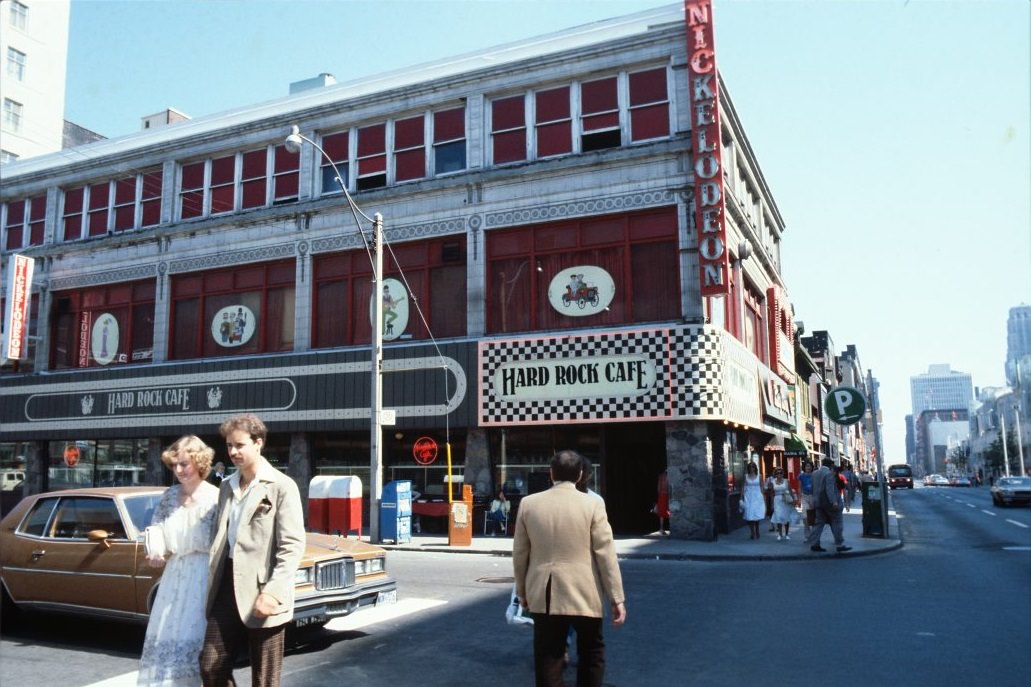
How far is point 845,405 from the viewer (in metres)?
18.2

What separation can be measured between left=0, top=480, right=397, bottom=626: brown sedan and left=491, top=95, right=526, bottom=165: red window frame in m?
15.0

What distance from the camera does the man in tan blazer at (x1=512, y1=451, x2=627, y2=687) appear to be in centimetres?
494

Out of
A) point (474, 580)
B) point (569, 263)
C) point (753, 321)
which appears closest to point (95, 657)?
point (474, 580)

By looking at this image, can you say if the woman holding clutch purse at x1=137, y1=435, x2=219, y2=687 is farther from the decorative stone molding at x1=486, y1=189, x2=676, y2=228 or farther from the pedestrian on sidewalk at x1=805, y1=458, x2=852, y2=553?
the decorative stone molding at x1=486, y1=189, x2=676, y2=228

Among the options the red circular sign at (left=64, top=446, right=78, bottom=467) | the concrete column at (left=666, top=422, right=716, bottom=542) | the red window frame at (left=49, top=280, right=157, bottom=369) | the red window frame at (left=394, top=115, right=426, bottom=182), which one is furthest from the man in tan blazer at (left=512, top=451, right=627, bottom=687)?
the red circular sign at (left=64, top=446, right=78, bottom=467)

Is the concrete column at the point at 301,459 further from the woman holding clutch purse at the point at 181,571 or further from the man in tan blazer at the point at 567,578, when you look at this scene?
the man in tan blazer at the point at 567,578

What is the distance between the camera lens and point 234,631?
15.4 feet

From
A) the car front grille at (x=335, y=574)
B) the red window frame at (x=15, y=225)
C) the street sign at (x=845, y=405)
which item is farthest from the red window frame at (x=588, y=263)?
the red window frame at (x=15, y=225)

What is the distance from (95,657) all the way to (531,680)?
4.18 metres

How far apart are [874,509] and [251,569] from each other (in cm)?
1798

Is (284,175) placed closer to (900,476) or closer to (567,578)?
(567,578)

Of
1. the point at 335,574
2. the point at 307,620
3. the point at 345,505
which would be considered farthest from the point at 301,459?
the point at 307,620

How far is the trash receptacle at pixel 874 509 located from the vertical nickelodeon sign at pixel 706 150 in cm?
592

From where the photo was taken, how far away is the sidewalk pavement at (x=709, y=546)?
52.0 ft
